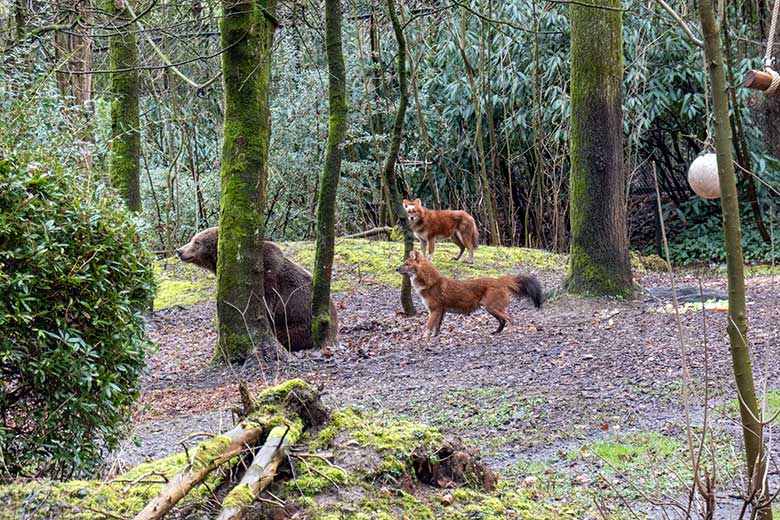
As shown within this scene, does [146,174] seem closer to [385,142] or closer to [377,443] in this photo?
[385,142]

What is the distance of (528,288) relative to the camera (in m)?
10.2

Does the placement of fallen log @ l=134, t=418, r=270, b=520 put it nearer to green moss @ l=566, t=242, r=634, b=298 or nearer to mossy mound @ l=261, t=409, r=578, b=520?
mossy mound @ l=261, t=409, r=578, b=520

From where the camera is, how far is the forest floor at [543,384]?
516 centimetres

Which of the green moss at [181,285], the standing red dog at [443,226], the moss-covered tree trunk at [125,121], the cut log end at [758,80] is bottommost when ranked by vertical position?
the green moss at [181,285]

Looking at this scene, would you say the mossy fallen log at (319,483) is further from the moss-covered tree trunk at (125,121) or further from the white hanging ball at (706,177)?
the moss-covered tree trunk at (125,121)

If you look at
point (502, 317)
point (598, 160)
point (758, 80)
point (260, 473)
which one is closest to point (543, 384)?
point (502, 317)

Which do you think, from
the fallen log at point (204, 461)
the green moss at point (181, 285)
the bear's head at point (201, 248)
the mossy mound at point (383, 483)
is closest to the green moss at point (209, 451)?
Result: the fallen log at point (204, 461)

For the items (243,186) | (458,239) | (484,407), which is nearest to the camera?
(484,407)

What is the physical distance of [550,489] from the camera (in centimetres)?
489

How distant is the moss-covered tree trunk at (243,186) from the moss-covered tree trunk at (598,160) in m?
3.94

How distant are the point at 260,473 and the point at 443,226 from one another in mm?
12246

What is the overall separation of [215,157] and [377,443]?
59.5ft

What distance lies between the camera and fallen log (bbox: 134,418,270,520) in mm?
2729

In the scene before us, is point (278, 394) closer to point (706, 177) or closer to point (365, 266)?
point (706, 177)
